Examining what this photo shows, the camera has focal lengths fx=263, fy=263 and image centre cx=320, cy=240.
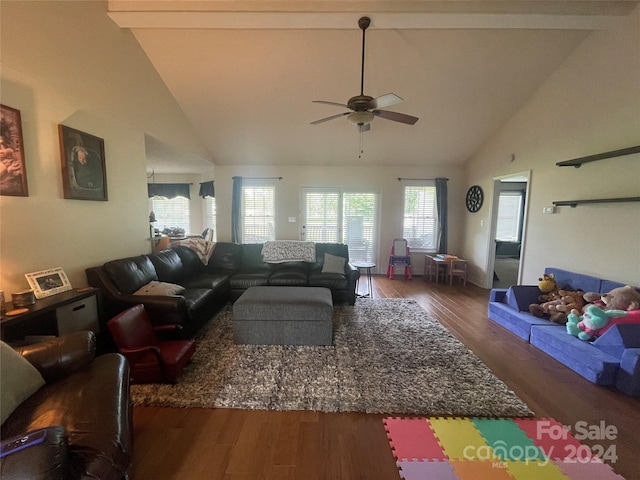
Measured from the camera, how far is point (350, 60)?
3531mm

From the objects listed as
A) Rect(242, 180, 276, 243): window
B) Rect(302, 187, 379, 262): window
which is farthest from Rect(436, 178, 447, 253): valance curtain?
Rect(242, 180, 276, 243): window

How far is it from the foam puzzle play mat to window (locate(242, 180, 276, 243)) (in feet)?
16.6

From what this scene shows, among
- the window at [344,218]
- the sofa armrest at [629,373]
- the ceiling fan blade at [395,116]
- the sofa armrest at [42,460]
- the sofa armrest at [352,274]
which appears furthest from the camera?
the window at [344,218]

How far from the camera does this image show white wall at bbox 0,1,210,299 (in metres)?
2.11

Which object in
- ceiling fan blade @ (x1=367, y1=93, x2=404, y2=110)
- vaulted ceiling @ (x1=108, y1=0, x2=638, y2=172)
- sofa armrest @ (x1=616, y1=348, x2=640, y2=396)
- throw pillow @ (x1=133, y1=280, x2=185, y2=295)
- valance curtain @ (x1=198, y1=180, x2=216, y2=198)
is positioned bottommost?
sofa armrest @ (x1=616, y1=348, x2=640, y2=396)

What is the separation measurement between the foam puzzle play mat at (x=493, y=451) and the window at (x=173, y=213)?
26.1 feet

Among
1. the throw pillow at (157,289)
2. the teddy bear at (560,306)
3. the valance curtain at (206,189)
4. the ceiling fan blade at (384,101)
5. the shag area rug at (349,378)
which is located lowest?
the shag area rug at (349,378)

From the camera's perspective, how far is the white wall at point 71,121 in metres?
2.11

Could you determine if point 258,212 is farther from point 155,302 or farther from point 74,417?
point 74,417

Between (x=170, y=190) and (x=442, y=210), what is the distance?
7.53 meters

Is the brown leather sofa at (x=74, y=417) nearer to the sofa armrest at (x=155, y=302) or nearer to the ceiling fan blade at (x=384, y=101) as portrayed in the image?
the sofa armrest at (x=155, y=302)

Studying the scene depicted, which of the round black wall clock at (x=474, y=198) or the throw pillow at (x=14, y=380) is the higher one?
the round black wall clock at (x=474, y=198)

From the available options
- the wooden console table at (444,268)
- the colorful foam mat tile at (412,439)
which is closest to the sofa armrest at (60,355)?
the colorful foam mat tile at (412,439)

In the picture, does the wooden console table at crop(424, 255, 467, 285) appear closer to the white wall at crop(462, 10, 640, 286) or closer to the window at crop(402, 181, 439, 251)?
the window at crop(402, 181, 439, 251)
